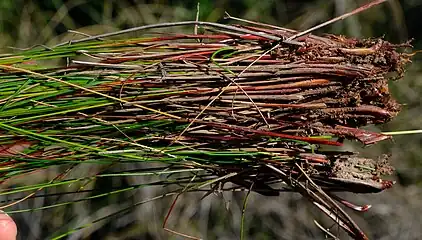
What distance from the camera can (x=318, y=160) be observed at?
95 centimetres

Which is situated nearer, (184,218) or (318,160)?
(318,160)

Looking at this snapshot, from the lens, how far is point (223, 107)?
95cm

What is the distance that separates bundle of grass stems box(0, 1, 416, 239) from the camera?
0.94m

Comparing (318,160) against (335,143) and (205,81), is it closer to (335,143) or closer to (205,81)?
(335,143)

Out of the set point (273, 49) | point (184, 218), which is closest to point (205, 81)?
point (273, 49)

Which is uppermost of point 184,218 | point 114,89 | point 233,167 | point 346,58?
point 346,58

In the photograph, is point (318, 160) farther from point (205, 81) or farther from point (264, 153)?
point (205, 81)

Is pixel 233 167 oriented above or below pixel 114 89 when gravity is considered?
below

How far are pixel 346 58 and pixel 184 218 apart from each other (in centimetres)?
139

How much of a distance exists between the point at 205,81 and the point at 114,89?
174 millimetres

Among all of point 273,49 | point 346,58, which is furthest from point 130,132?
point 346,58

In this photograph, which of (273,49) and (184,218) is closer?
(273,49)

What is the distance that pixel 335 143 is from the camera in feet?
3.01

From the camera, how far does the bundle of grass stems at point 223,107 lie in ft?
3.09
